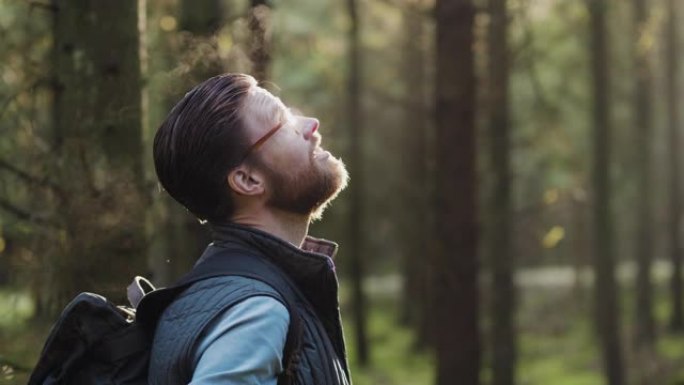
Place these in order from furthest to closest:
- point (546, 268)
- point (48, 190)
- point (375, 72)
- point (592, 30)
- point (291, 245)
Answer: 1. point (546, 268)
2. point (375, 72)
3. point (592, 30)
4. point (48, 190)
5. point (291, 245)

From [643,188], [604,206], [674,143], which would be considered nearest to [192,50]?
[604,206]

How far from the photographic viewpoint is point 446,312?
40.9ft

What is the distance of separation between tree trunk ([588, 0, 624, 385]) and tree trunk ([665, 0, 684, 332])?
10.0 meters

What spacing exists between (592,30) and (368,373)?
1018cm

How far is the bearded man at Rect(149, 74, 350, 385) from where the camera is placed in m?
2.42

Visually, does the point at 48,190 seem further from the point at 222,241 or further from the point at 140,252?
the point at 222,241

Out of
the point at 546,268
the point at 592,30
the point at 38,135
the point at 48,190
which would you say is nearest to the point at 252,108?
the point at 48,190

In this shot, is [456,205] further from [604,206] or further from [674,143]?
[674,143]

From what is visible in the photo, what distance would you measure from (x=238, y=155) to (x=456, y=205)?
9.73m

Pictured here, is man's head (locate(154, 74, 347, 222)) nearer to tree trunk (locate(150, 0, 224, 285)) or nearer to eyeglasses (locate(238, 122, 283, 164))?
eyeglasses (locate(238, 122, 283, 164))

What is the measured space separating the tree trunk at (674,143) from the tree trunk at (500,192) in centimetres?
1309

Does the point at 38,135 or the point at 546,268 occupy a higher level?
the point at 38,135

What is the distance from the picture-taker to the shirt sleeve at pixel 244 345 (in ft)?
7.58

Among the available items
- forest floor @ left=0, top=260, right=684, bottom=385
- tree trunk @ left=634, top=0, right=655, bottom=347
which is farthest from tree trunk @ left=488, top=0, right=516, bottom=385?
tree trunk @ left=634, top=0, right=655, bottom=347
